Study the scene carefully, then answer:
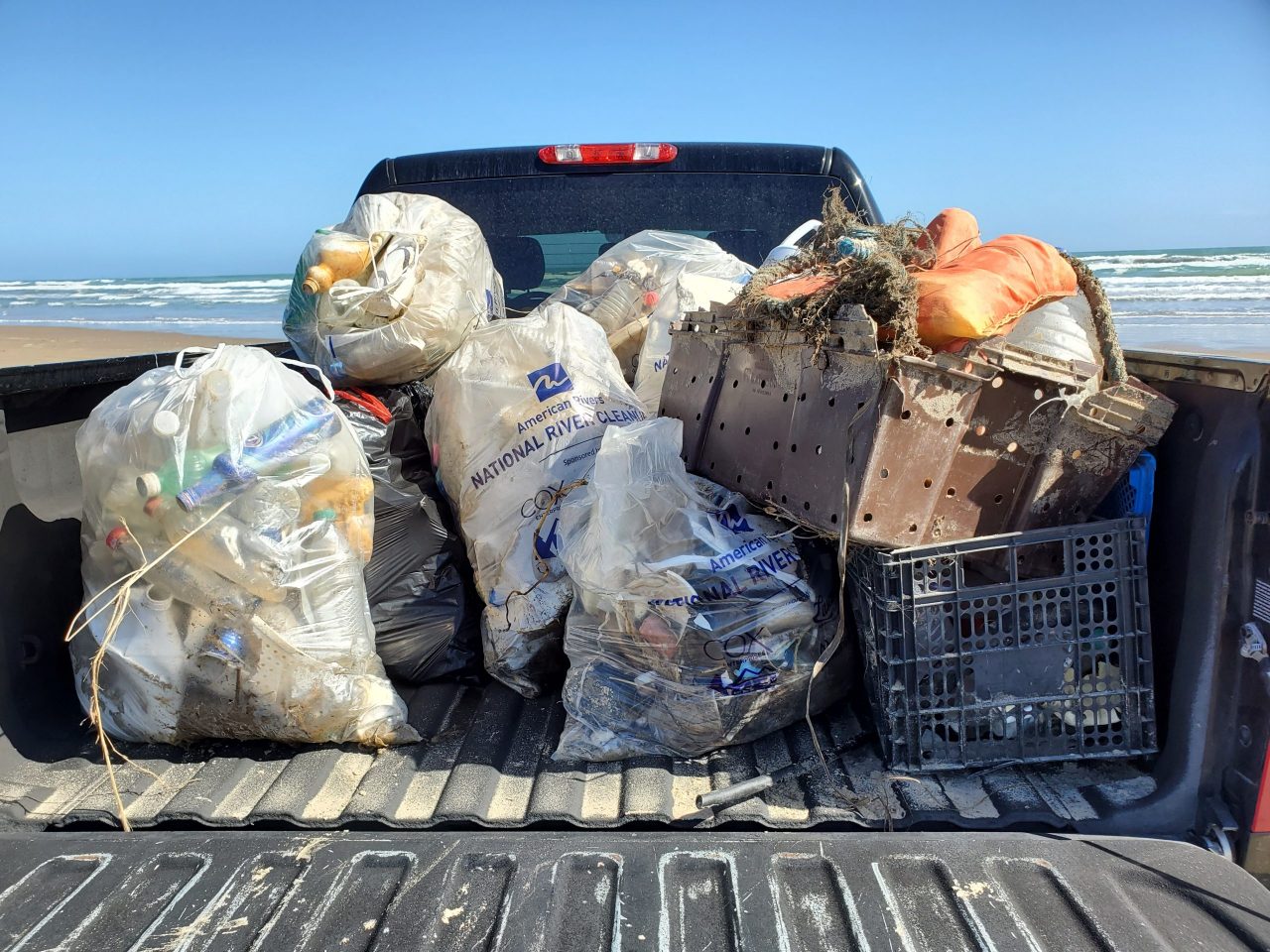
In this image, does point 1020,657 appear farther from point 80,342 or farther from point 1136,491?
point 80,342

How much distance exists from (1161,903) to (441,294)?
83.3 inches

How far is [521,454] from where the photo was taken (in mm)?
2270

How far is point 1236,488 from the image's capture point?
1498 mm

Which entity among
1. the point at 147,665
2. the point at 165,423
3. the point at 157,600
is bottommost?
the point at 147,665

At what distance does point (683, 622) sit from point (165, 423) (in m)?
1.11

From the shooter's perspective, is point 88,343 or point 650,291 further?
point 88,343

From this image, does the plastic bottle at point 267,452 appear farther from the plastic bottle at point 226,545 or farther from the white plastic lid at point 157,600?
the white plastic lid at point 157,600

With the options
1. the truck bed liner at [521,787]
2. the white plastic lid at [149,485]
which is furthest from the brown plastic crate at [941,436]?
the white plastic lid at [149,485]

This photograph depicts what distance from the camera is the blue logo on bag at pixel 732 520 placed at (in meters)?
1.90

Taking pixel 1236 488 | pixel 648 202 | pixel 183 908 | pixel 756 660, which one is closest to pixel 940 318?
pixel 1236 488

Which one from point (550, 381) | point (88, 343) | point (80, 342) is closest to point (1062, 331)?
point (550, 381)

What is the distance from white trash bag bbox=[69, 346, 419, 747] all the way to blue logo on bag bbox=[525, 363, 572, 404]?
620mm

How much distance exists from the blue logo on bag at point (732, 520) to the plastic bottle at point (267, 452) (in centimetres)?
89

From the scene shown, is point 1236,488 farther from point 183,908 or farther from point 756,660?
point 183,908
